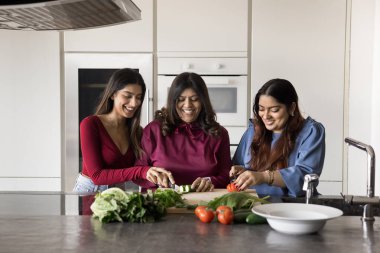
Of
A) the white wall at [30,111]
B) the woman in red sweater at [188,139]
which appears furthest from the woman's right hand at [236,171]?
the white wall at [30,111]

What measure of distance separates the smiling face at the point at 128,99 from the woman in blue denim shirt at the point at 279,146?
56 centimetres

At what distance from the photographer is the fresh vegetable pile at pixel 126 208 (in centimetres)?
157

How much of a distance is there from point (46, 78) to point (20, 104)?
28cm

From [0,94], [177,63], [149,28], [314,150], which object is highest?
[149,28]

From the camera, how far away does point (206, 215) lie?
61.4 inches

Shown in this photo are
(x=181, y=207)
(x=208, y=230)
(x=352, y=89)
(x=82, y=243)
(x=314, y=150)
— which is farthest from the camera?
(x=352, y=89)

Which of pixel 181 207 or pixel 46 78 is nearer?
pixel 181 207

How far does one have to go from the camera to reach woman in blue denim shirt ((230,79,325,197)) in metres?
2.03

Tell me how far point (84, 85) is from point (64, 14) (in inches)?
74.3

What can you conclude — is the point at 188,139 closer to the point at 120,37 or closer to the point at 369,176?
the point at 369,176

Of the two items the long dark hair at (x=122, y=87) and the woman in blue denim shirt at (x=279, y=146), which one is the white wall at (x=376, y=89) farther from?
the long dark hair at (x=122, y=87)

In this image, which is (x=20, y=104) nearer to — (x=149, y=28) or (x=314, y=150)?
(x=149, y=28)

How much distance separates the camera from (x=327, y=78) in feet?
11.2

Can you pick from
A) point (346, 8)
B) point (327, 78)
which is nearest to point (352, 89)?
point (327, 78)
